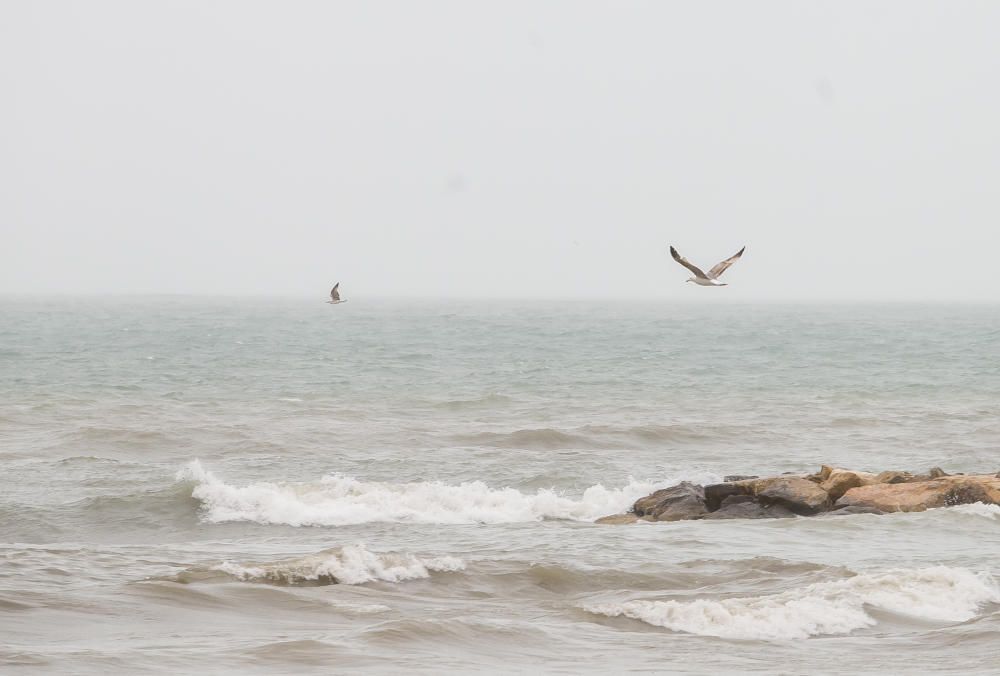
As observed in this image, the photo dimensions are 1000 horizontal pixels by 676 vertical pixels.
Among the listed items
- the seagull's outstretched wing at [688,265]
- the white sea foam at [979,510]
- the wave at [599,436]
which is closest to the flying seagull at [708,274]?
the seagull's outstretched wing at [688,265]

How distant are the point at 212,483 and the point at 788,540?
8.89 meters

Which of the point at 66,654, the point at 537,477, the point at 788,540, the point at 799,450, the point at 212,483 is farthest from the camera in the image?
the point at 799,450

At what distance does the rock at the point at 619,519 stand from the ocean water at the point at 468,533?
1.21 ft

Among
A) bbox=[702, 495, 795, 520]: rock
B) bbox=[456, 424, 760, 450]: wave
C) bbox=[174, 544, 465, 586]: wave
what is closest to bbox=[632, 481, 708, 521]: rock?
bbox=[702, 495, 795, 520]: rock

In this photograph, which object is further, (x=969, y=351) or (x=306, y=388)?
(x=969, y=351)

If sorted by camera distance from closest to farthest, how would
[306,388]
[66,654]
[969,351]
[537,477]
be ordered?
[66,654], [537,477], [306,388], [969,351]

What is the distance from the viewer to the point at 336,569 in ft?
44.4

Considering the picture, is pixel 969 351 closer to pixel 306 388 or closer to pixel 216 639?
pixel 306 388

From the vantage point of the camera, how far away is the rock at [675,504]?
17.7 m

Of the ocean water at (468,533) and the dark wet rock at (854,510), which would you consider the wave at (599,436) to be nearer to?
the ocean water at (468,533)

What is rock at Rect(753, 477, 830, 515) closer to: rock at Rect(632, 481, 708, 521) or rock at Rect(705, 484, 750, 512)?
rock at Rect(705, 484, 750, 512)

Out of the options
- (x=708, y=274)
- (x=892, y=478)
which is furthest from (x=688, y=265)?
(x=892, y=478)

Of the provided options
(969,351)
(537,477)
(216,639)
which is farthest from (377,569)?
(969,351)

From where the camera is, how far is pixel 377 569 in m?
13.6
